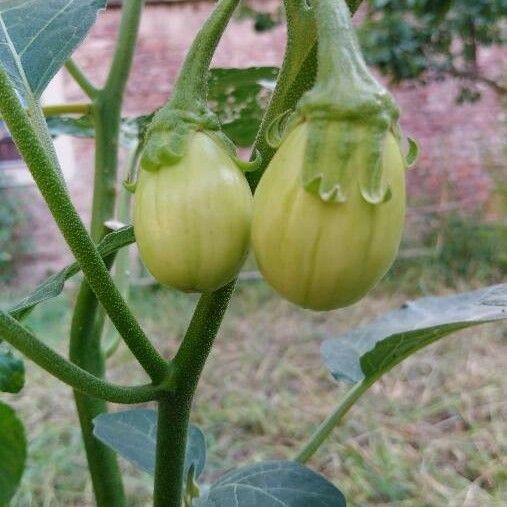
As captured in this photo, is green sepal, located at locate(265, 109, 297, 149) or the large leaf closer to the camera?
green sepal, located at locate(265, 109, 297, 149)

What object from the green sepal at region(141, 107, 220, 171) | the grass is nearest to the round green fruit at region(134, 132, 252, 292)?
the green sepal at region(141, 107, 220, 171)

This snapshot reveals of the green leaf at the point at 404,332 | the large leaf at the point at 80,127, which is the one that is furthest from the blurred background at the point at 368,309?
the green leaf at the point at 404,332

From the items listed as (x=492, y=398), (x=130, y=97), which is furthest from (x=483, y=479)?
(x=130, y=97)

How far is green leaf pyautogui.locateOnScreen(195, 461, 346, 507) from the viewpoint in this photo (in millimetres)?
373

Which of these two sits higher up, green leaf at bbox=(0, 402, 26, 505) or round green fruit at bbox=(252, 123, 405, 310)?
round green fruit at bbox=(252, 123, 405, 310)

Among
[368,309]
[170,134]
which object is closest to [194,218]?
[170,134]

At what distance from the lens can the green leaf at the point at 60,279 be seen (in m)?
0.32

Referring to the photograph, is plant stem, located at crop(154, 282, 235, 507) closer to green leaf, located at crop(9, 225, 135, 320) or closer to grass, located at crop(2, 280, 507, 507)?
green leaf, located at crop(9, 225, 135, 320)

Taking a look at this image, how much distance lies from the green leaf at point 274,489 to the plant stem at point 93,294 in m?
0.08

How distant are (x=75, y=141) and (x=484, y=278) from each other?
2.04 metres

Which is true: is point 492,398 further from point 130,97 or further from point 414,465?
point 130,97

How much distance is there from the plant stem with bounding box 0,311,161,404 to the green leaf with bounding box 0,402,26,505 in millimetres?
63

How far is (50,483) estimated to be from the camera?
1428 millimetres

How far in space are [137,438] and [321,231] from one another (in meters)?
0.27
